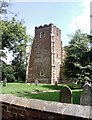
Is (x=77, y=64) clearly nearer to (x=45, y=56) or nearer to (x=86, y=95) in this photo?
(x=45, y=56)

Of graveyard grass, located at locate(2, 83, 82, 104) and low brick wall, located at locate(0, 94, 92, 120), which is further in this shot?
graveyard grass, located at locate(2, 83, 82, 104)

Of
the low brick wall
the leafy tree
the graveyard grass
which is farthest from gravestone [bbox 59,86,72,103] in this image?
the leafy tree

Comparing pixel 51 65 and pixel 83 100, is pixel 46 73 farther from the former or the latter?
pixel 83 100

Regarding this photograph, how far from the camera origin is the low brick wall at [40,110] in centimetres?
309

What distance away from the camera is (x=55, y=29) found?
53969 mm

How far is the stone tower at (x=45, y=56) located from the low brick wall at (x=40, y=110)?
45.6 meters

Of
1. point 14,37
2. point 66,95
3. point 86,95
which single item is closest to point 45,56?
point 14,37

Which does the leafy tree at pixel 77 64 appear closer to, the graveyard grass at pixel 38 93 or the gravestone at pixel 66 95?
the graveyard grass at pixel 38 93

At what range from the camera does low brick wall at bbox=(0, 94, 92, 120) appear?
309cm

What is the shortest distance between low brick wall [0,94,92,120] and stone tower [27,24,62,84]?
45.6 metres

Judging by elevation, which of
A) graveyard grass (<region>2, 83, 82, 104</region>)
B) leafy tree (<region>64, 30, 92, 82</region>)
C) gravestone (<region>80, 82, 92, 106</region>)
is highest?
leafy tree (<region>64, 30, 92, 82</region>)

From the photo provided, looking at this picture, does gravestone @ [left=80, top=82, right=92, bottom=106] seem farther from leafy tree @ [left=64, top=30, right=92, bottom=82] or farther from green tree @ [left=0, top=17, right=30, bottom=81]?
leafy tree @ [left=64, top=30, right=92, bottom=82]

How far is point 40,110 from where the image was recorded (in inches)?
139

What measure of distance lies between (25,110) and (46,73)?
4720 centimetres
